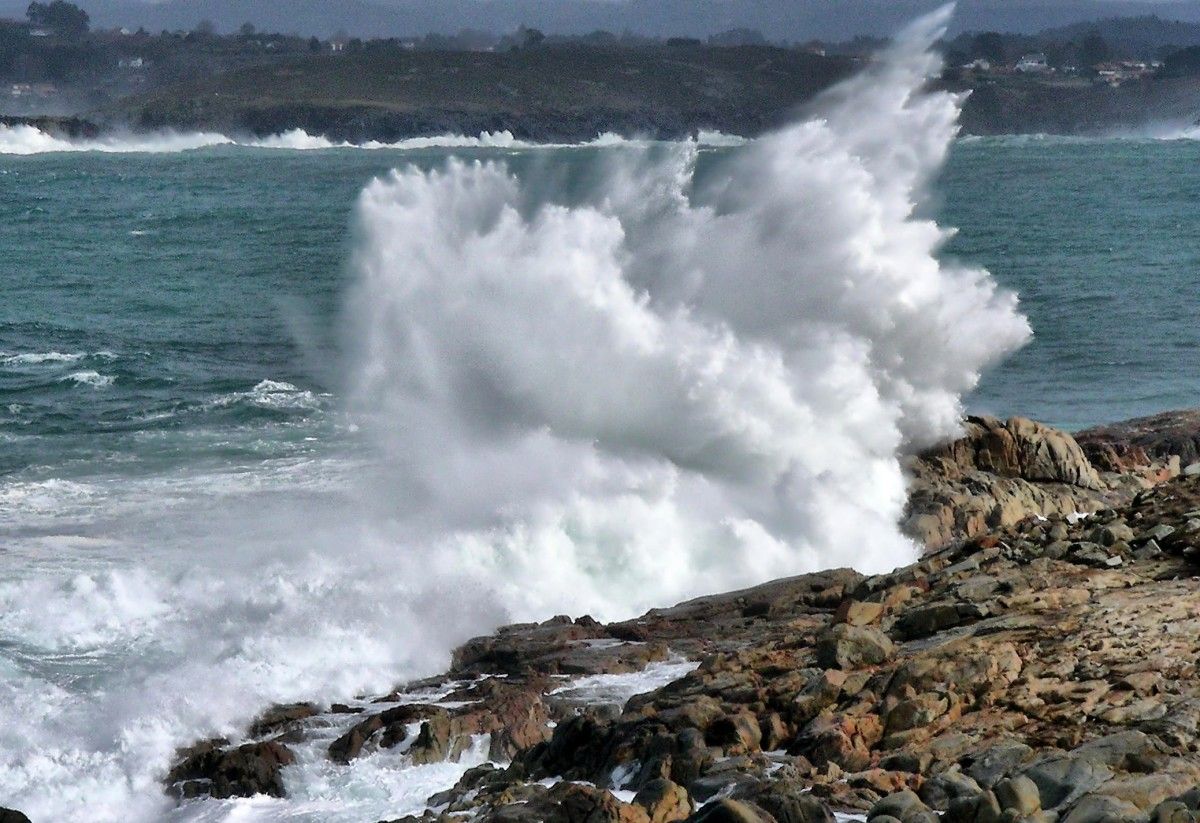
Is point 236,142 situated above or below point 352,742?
above

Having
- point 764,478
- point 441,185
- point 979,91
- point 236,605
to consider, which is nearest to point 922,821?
point 236,605

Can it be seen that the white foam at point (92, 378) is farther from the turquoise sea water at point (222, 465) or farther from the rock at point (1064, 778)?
the rock at point (1064, 778)

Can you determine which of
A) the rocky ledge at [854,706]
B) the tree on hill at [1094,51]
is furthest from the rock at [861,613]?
the tree on hill at [1094,51]

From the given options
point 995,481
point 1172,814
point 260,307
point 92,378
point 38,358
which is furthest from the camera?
point 260,307

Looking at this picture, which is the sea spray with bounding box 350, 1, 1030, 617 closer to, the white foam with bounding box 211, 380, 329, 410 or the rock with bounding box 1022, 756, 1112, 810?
the white foam with bounding box 211, 380, 329, 410

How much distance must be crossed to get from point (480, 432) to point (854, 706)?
11.1 metres

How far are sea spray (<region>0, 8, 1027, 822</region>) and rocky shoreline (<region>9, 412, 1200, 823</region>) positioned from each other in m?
0.57

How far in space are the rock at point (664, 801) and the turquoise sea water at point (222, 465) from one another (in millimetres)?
2366

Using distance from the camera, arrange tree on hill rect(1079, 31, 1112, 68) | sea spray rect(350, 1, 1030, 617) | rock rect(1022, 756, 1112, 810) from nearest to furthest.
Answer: rock rect(1022, 756, 1112, 810) → sea spray rect(350, 1, 1030, 617) → tree on hill rect(1079, 31, 1112, 68)

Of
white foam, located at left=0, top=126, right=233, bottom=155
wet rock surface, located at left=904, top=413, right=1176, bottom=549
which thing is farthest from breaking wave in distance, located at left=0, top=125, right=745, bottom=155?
wet rock surface, located at left=904, top=413, right=1176, bottom=549

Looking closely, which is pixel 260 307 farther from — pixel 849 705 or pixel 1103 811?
pixel 1103 811

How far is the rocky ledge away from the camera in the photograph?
972 centimetres

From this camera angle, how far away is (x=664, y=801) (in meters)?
10.1

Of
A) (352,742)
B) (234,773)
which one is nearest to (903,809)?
(352,742)
